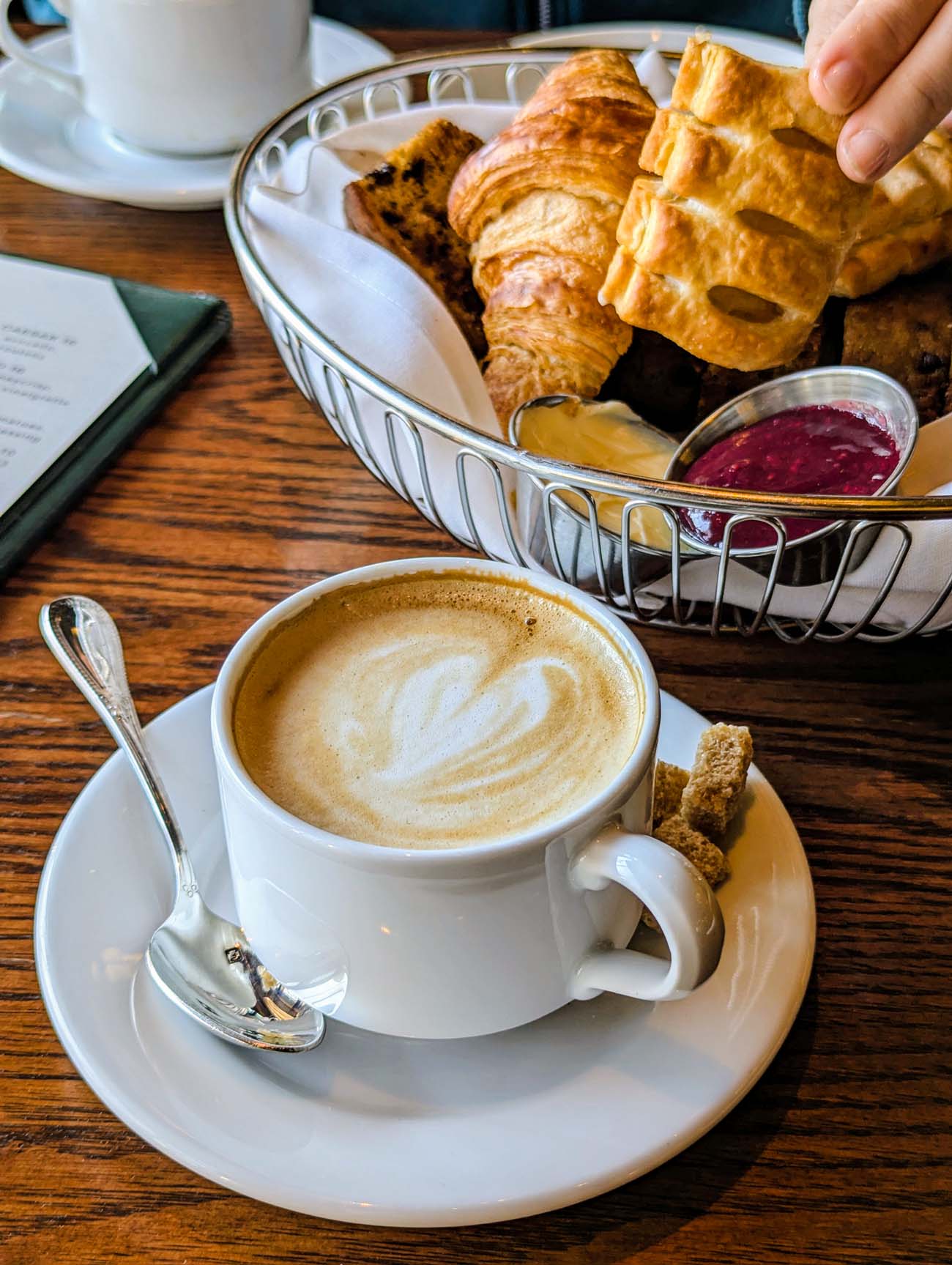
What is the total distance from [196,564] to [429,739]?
0.33 meters

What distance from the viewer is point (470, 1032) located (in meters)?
0.41

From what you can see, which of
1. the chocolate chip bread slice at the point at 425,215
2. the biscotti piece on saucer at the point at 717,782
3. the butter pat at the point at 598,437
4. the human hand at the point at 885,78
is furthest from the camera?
the chocolate chip bread slice at the point at 425,215

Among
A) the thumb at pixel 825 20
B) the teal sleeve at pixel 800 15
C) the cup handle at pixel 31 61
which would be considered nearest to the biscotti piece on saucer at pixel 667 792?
the thumb at pixel 825 20

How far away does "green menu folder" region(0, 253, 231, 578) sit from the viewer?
28.4 inches

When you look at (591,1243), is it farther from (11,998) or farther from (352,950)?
(11,998)

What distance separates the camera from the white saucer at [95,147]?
1080 millimetres

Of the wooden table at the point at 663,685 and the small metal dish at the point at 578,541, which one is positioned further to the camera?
the small metal dish at the point at 578,541

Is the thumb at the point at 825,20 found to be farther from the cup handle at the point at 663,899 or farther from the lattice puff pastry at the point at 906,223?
the cup handle at the point at 663,899

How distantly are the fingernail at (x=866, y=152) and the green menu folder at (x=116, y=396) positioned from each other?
1.64 feet

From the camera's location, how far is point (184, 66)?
1.08 meters

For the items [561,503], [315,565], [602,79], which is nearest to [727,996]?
[561,503]

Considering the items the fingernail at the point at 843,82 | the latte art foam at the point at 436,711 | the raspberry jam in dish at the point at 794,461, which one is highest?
the fingernail at the point at 843,82

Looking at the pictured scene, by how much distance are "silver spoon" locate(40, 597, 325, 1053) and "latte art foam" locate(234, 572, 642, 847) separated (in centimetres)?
8

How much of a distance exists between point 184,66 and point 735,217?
26.5 inches
